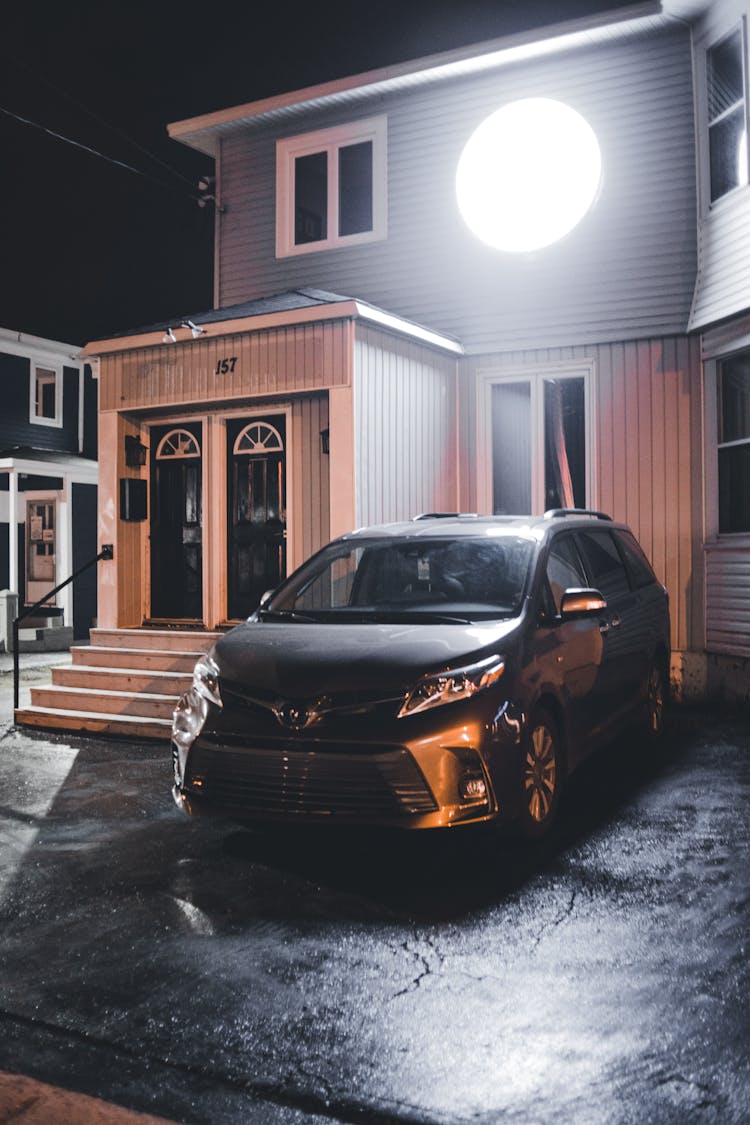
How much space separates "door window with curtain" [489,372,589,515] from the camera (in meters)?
11.6

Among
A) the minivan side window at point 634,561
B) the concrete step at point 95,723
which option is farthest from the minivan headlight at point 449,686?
the concrete step at point 95,723

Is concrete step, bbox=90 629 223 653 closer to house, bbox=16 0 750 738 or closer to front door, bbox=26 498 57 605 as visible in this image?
house, bbox=16 0 750 738

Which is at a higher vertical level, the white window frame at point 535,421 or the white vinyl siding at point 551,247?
the white vinyl siding at point 551,247

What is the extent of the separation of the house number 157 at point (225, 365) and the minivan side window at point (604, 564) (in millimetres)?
5138

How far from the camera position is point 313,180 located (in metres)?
13.3

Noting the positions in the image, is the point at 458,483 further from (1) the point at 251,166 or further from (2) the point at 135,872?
(2) the point at 135,872

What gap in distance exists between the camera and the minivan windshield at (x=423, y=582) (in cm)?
576

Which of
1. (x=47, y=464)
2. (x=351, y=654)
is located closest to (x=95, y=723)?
(x=351, y=654)

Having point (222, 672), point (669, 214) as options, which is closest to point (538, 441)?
point (669, 214)

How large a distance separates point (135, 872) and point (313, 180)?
1071cm

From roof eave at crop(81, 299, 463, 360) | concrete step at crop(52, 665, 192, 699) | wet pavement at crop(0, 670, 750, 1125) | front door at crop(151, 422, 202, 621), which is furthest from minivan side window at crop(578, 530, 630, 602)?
front door at crop(151, 422, 202, 621)

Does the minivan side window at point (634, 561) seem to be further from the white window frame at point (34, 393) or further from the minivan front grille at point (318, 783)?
the white window frame at point (34, 393)

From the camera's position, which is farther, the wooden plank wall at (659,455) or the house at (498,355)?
the wooden plank wall at (659,455)

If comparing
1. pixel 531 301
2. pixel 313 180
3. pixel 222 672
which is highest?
pixel 313 180
